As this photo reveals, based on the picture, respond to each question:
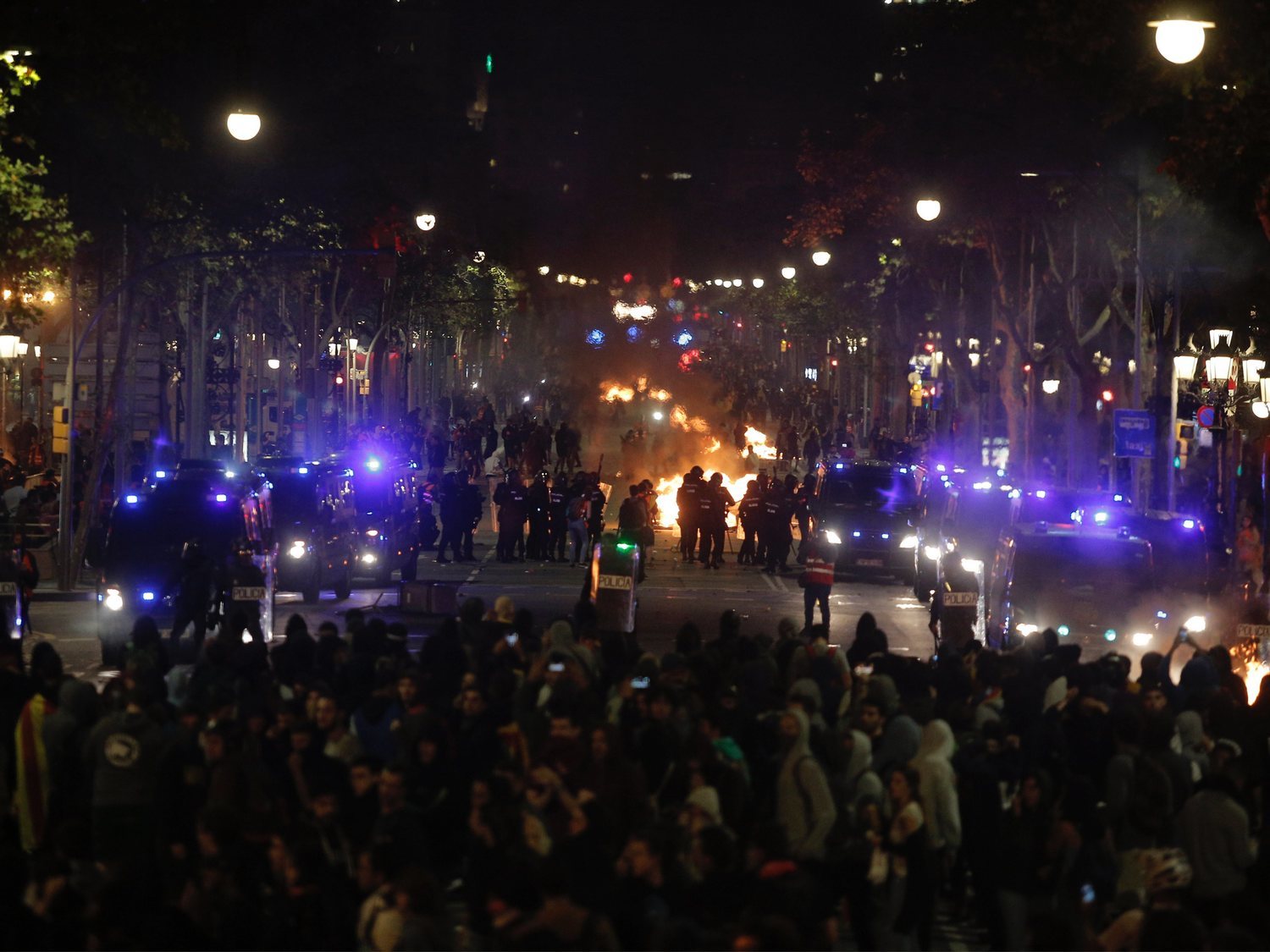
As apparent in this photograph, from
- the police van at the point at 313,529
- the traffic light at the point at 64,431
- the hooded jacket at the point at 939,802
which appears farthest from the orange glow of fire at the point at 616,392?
the hooded jacket at the point at 939,802

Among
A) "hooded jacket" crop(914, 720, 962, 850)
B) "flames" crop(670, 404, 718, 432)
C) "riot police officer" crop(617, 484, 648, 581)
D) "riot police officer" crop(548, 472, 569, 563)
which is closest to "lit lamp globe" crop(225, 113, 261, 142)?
"riot police officer" crop(617, 484, 648, 581)

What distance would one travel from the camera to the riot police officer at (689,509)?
3919 cm

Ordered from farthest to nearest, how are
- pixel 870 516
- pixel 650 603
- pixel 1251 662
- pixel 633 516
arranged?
pixel 870 516 → pixel 633 516 → pixel 650 603 → pixel 1251 662

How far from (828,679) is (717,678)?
2.95 feet

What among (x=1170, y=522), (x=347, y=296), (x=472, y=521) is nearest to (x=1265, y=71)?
(x=1170, y=522)

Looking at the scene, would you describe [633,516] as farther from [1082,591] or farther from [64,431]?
[1082,591]

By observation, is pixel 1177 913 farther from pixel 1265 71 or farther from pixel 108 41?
pixel 108 41

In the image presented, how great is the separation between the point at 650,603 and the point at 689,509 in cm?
743

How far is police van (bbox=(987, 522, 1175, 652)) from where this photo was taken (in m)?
22.2

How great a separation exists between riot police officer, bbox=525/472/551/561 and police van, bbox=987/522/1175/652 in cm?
1721

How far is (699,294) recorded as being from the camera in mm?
165000

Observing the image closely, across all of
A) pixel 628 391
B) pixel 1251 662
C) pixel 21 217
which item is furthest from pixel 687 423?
pixel 1251 662

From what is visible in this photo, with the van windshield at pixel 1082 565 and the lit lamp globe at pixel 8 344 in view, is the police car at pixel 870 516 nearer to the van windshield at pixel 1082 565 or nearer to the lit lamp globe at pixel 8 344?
the van windshield at pixel 1082 565

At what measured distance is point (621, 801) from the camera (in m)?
11.5
